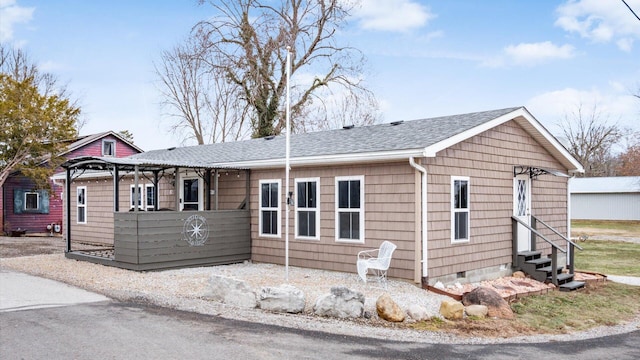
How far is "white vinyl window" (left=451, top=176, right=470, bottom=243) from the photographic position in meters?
10.6

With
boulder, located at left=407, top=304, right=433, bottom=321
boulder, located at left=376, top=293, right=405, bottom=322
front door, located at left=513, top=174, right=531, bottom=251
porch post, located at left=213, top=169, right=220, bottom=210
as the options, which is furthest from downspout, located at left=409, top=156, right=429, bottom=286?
porch post, located at left=213, top=169, right=220, bottom=210

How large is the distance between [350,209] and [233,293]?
351 cm

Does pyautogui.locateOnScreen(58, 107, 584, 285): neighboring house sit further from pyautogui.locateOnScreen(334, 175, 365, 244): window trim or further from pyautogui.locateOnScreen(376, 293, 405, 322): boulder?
pyautogui.locateOnScreen(376, 293, 405, 322): boulder

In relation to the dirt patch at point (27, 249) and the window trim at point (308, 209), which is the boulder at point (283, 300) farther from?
the dirt patch at point (27, 249)

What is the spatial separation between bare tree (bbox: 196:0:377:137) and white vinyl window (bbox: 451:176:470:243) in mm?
17421

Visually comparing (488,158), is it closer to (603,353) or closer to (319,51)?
(603,353)

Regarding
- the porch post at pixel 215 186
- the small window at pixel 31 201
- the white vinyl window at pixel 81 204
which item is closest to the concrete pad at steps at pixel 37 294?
the porch post at pixel 215 186

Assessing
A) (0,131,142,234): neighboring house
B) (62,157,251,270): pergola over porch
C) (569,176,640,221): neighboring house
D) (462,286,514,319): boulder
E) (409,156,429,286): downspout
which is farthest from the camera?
(569,176,640,221): neighboring house

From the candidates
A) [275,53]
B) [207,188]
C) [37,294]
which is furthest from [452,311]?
[275,53]

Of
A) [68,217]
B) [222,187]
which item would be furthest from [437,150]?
[68,217]

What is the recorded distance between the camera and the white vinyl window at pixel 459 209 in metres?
10.6

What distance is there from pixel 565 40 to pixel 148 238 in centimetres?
1632

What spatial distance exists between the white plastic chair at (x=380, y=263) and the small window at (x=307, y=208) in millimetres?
1629

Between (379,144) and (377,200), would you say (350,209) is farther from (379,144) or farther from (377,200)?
(379,144)
